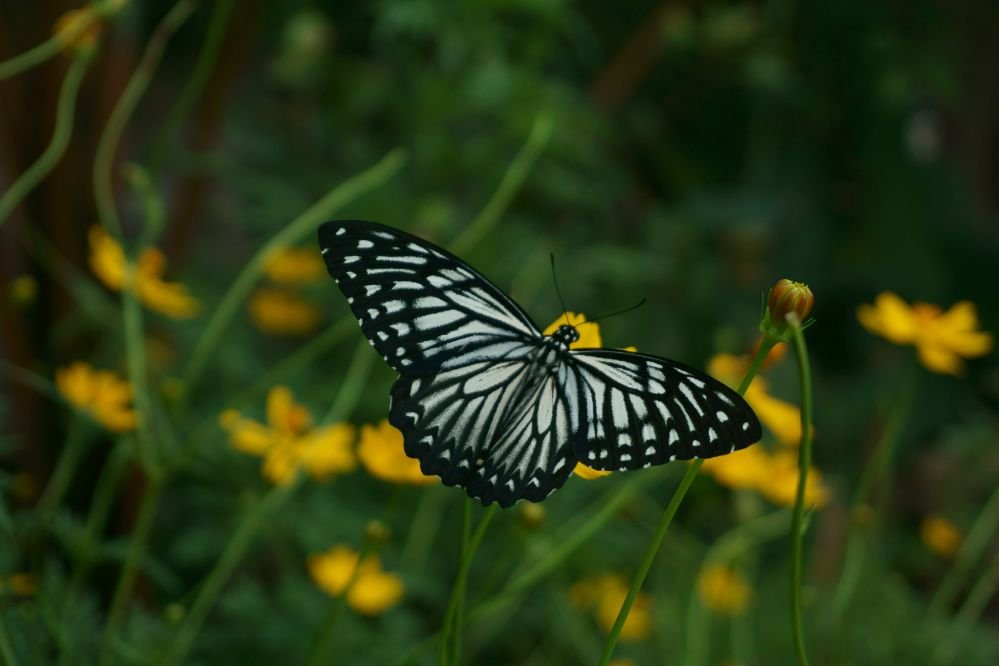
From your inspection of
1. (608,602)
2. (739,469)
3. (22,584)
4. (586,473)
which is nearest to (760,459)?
(739,469)

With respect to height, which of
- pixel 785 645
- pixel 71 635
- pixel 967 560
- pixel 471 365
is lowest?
pixel 785 645

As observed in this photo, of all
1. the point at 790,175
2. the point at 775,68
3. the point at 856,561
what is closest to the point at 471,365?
the point at 856,561

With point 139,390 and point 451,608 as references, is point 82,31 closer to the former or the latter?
point 139,390

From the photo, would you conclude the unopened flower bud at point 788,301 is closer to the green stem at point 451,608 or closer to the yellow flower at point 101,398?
the green stem at point 451,608

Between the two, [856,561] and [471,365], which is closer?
[471,365]

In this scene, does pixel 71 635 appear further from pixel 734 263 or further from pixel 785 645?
pixel 734 263

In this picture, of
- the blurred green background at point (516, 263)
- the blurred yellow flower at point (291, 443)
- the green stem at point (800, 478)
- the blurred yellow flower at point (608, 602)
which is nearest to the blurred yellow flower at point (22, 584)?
the blurred green background at point (516, 263)
